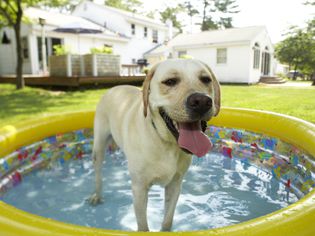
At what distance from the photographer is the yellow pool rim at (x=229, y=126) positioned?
1.52 meters

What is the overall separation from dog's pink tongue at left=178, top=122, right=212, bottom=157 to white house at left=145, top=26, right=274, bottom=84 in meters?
19.9

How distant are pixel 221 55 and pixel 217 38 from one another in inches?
64.7

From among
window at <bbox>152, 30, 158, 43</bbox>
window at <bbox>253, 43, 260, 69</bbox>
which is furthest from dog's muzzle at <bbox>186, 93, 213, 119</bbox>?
window at <bbox>152, 30, 158, 43</bbox>

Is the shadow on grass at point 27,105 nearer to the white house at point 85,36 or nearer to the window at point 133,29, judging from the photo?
the white house at point 85,36

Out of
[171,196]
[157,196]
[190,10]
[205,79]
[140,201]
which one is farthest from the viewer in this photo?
[190,10]

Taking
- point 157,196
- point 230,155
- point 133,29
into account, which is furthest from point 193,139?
point 133,29

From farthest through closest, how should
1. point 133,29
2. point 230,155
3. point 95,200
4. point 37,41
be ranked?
point 133,29, point 37,41, point 230,155, point 95,200

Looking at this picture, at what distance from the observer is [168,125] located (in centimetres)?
216

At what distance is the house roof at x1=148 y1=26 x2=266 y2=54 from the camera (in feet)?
70.7

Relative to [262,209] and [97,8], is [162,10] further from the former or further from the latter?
[262,209]

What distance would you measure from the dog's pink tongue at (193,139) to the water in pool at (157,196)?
1259mm

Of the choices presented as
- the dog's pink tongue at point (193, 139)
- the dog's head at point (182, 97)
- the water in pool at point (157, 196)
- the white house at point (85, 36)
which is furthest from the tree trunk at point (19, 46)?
the dog's pink tongue at point (193, 139)

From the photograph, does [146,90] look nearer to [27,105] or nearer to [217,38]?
[27,105]

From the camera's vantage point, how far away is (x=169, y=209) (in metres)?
2.70
